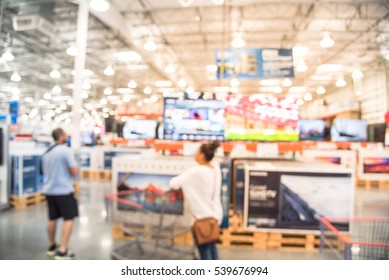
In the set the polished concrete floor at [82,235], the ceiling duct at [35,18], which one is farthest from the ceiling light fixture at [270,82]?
→ the ceiling duct at [35,18]

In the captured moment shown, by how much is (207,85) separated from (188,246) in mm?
19743

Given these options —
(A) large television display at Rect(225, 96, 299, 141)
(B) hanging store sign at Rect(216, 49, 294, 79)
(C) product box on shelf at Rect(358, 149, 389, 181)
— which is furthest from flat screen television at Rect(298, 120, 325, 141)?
(A) large television display at Rect(225, 96, 299, 141)

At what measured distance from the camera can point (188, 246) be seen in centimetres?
384

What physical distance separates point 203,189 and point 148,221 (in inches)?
41.9

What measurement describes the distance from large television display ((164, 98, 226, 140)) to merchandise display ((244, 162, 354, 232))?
32.5 inches

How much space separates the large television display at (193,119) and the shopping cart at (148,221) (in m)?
1.10

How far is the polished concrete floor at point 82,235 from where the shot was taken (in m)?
3.58

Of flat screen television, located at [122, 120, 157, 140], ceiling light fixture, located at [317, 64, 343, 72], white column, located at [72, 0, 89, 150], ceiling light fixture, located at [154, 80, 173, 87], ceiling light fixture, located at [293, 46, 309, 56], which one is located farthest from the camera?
ceiling light fixture, located at [154, 80, 173, 87]

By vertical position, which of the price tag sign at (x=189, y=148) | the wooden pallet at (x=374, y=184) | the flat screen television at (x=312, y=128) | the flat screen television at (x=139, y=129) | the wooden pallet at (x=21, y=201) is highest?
the flat screen television at (x=312, y=128)

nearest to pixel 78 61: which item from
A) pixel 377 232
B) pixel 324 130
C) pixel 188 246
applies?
pixel 188 246

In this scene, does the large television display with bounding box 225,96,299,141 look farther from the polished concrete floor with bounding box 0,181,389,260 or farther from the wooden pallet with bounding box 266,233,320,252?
the polished concrete floor with bounding box 0,181,389,260

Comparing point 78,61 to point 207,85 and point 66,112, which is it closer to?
point 207,85

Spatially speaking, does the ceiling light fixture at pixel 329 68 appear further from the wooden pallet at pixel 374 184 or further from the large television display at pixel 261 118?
the large television display at pixel 261 118

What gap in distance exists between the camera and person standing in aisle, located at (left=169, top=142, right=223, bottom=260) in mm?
2557
